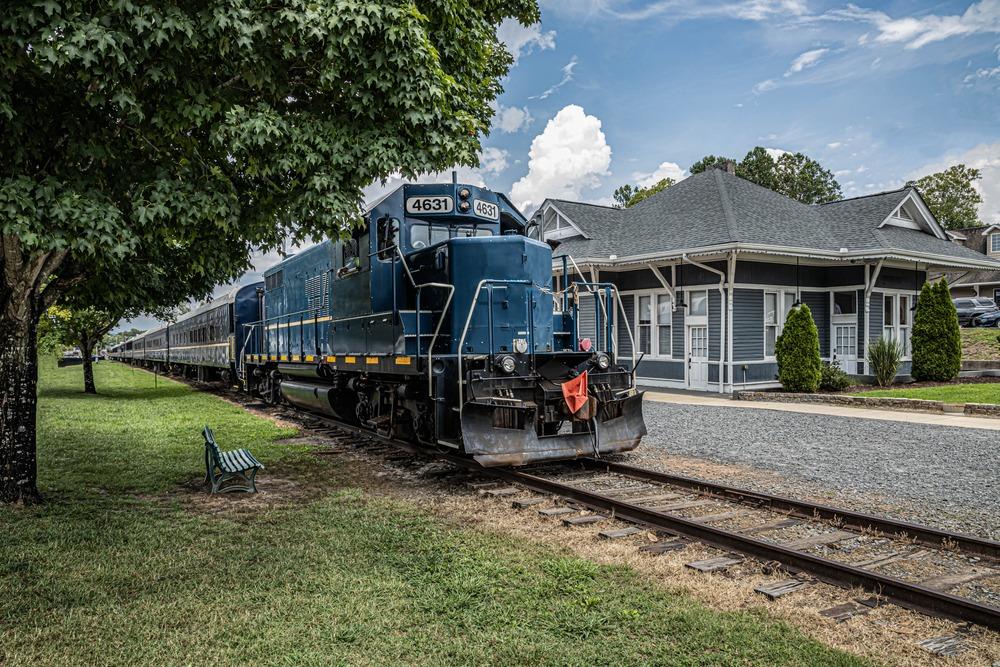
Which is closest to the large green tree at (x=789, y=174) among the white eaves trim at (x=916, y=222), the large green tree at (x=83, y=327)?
the white eaves trim at (x=916, y=222)

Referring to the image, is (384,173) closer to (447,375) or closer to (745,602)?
(447,375)

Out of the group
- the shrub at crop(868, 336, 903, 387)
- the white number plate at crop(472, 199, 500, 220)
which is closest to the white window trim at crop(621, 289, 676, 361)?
the shrub at crop(868, 336, 903, 387)

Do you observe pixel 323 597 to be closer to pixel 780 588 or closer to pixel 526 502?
pixel 526 502

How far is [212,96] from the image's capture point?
5805mm

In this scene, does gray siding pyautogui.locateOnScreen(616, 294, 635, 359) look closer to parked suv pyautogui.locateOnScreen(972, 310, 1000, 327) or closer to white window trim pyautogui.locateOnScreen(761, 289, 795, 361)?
white window trim pyautogui.locateOnScreen(761, 289, 795, 361)

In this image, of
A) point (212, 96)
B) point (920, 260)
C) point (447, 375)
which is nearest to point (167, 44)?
point (212, 96)

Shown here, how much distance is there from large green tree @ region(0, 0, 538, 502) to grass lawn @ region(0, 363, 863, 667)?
7.35 feet

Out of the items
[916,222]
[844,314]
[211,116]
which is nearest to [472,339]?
[211,116]

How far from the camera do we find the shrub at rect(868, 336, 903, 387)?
1864 centimetres

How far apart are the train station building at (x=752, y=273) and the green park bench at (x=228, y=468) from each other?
36.0 ft

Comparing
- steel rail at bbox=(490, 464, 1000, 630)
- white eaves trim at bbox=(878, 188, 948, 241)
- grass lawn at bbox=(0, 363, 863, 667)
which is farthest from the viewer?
white eaves trim at bbox=(878, 188, 948, 241)

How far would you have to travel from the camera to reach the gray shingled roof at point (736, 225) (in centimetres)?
1902

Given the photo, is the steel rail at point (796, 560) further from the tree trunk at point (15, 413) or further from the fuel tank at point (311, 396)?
the tree trunk at point (15, 413)

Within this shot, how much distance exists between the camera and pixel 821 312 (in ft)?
65.7
